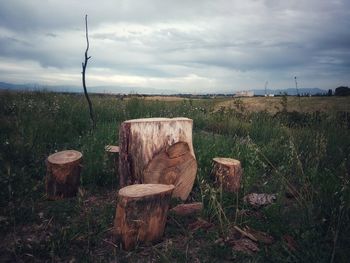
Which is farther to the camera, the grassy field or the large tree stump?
the large tree stump

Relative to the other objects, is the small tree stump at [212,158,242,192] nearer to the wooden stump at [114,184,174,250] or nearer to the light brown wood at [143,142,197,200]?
the light brown wood at [143,142,197,200]

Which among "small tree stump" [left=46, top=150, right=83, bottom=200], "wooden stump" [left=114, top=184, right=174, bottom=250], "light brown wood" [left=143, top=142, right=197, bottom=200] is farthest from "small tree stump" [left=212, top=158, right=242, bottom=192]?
"small tree stump" [left=46, top=150, right=83, bottom=200]

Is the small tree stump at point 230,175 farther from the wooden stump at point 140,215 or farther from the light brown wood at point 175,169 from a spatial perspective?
the wooden stump at point 140,215

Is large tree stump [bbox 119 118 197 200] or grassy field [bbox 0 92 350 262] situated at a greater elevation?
large tree stump [bbox 119 118 197 200]

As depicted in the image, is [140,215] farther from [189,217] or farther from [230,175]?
[230,175]

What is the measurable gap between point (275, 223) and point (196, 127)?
6471mm

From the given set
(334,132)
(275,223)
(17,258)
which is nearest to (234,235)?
(275,223)

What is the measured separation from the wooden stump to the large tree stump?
3.16ft

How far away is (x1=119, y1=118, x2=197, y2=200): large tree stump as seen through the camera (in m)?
4.14

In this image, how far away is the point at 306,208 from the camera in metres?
3.32

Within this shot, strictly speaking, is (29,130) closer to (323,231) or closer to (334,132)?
(323,231)

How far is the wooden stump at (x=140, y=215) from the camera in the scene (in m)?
3.04

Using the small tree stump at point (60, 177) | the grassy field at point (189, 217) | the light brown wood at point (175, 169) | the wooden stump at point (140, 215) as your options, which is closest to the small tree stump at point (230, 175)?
the grassy field at point (189, 217)

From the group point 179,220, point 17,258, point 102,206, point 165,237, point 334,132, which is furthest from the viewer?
point 334,132
